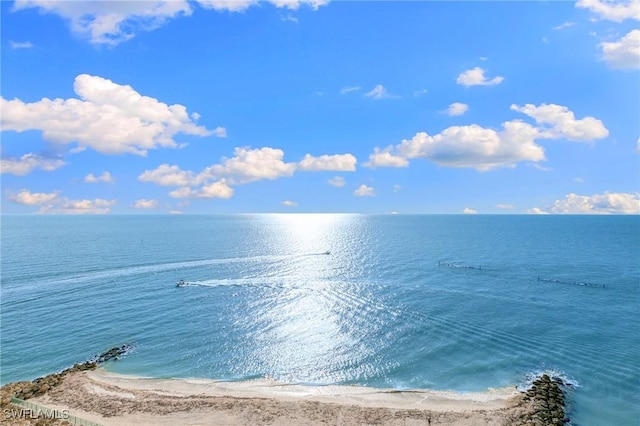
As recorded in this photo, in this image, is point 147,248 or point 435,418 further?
point 147,248

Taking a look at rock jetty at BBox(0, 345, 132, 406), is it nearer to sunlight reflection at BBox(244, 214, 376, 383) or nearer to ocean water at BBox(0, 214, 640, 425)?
ocean water at BBox(0, 214, 640, 425)

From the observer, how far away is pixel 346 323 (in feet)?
213

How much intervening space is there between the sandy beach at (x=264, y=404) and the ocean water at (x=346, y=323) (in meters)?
2.84

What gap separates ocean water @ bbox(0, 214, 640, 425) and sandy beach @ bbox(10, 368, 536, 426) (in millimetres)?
2838

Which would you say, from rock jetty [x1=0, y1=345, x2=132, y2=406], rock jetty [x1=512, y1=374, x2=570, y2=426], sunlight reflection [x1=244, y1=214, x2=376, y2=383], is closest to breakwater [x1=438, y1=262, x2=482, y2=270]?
sunlight reflection [x1=244, y1=214, x2=376, y2=383]

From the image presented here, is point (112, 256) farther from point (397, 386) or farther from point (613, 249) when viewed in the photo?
point (613, 249)

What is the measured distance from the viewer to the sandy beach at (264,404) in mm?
37750

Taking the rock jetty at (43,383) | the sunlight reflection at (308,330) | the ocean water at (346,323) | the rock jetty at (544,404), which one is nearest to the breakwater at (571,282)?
the ocean water at (346,323)

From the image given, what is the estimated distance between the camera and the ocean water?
47.9 m

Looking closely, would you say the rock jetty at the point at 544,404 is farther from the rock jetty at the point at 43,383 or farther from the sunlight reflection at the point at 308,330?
the rock jetty at the point at 43,383

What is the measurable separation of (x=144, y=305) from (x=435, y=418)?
6292 centimetres

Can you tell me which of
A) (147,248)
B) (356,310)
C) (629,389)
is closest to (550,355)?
(629,389)

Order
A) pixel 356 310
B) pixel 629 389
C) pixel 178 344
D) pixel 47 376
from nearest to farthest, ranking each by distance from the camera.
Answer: pixel 629 389
pixel 47 376
pixel 178 344
pixel 356 310

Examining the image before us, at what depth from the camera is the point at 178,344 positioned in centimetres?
5722
